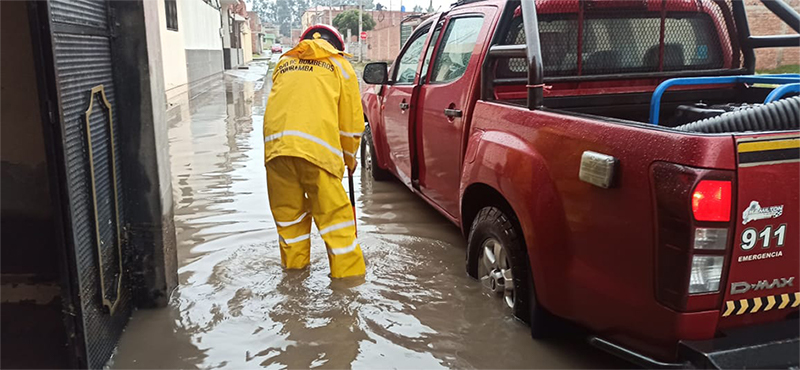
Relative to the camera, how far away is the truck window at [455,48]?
13.8ft

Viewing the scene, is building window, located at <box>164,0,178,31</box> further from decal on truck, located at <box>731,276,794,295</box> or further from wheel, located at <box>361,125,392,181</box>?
decal on truck, located at <box>731,276,794,295</box>

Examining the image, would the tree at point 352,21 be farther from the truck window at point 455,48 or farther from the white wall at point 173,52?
the truck window at point 455,48

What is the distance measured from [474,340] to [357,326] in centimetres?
65

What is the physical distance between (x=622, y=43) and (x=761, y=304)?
2280 millimetres

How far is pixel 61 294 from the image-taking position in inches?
104

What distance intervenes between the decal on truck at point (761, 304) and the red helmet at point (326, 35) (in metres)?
2.92

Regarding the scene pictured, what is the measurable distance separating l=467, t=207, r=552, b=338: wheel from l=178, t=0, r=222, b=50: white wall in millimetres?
18492

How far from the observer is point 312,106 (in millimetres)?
3920

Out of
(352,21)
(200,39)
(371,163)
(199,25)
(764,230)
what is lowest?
(371,163)

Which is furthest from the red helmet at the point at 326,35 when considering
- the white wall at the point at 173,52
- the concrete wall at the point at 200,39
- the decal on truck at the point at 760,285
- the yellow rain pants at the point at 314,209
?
the concrete wall at the point at 200,39

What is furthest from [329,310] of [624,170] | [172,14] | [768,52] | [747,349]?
[172,14]

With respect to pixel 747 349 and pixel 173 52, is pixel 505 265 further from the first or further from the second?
pixel 173 52

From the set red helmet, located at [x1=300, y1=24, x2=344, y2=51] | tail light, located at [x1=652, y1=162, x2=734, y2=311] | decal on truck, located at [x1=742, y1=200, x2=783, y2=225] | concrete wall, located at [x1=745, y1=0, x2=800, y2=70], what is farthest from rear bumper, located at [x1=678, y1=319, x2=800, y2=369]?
concrete wall, located at [x1=745, y1=0, x2=800, y2=70]

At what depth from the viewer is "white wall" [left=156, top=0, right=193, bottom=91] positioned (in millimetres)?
16502
